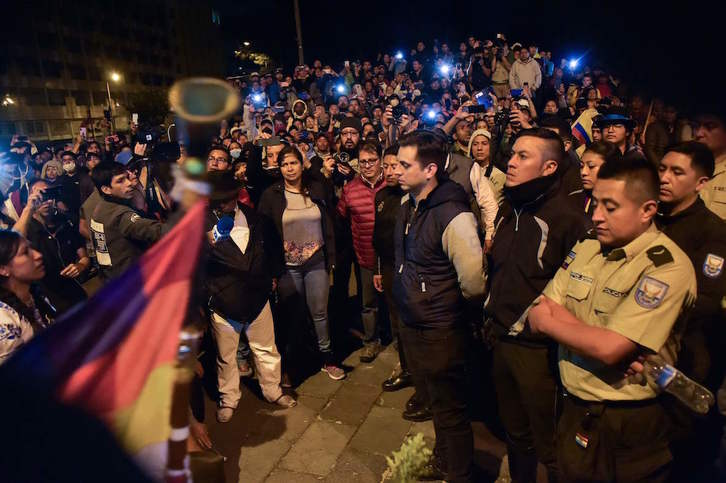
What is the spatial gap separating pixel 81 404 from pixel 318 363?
13.1 ft

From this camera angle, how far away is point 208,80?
4.53 feet

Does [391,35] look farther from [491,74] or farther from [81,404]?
[81,404]

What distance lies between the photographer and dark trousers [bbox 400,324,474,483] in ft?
10.3

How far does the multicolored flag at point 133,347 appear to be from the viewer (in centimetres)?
143

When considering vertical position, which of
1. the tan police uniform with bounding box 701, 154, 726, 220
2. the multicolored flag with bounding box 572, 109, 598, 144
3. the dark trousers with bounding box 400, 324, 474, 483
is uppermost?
the multicolored flag with bounding box 572, 109, 598, 144

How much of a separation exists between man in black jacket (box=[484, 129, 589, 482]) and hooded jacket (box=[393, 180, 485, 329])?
0.53ft

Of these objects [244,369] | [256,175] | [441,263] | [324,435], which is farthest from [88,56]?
[441,263]

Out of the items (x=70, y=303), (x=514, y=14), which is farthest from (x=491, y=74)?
(x=70, y=303)

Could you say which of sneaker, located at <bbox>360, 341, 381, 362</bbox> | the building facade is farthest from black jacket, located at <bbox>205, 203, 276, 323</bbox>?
the building facade

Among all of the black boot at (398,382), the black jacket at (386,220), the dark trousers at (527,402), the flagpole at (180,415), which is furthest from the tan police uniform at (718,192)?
the flagpole at (180,415)

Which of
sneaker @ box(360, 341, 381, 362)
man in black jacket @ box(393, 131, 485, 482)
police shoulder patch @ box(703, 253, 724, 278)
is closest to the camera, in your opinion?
police shoulder patch @ box(703, 253, 724, 278)

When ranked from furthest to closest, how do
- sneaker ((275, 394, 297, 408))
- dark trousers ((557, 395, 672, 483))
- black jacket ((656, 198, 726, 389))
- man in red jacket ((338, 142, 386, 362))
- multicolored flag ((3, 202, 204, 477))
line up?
man in red jacket ((338, 142, 386, 362)) → sneaker ((275, 394, 297, 408)) → black jacket ((656, 198, 726, 389)) → dark trousers ((557, 395, 672, 483)) → multicolored flag ((3, 202, 204, 477))

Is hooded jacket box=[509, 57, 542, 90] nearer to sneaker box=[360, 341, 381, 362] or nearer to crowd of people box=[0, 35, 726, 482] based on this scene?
crowd of people box=[0, 35, 726, 482]

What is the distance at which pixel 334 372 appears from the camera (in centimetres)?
492
